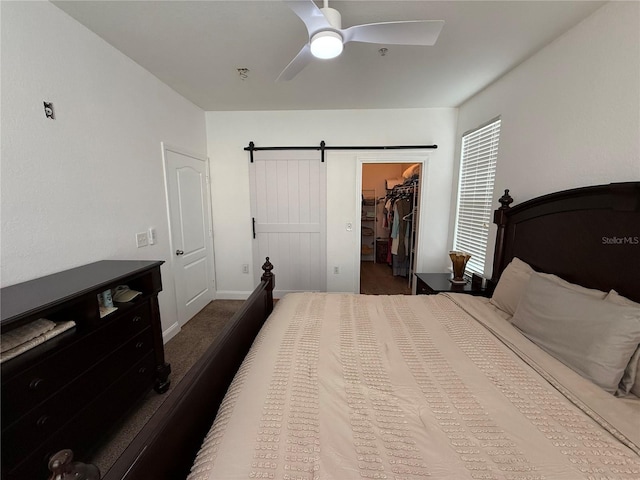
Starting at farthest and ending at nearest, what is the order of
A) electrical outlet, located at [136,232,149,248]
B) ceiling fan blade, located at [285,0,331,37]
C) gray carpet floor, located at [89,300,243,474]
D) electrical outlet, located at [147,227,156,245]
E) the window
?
1. the window
2. electrical outlet, located at [147,227,156,245]
3. electrical outlet, located at [136,232,149,248]
4. gray carpet floor, located at [89,300,243,474]
5. ceiling fan blade, located at [285,0,331,37]

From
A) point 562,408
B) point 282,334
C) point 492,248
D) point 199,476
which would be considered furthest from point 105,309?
point 492,248

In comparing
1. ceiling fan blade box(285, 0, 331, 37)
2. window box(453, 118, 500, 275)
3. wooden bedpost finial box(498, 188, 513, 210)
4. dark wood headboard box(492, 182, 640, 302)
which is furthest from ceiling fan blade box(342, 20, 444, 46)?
window box(453, 118, 500, 275)

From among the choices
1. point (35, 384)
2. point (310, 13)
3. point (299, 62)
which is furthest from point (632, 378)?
point (35, 384)

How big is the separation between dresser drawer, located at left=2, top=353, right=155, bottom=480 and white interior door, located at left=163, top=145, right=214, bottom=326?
1.13 metres

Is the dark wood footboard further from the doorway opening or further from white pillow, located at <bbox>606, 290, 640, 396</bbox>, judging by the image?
the doorway opening

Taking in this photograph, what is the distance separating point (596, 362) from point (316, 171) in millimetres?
2961

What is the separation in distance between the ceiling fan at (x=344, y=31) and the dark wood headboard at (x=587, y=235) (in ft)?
3.98

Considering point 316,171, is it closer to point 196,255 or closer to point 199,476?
point 196,255

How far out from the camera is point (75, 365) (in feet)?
4.15

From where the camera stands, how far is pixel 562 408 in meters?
0.91

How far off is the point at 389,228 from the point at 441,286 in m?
2.88

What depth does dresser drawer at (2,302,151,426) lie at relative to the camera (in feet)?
3.33

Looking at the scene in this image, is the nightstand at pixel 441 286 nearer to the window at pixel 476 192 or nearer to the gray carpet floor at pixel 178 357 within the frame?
the window at pixel 476 192

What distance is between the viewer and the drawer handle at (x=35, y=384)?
3.51 feet
